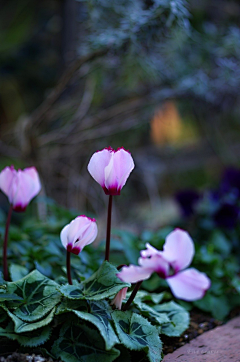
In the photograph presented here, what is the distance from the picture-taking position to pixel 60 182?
235 cm

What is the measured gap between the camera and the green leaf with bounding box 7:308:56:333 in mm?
651

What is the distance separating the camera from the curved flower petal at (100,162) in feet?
2.24

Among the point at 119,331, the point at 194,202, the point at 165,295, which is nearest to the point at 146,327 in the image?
the point at 119,331

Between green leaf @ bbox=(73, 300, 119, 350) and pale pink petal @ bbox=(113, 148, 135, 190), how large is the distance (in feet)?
0.76

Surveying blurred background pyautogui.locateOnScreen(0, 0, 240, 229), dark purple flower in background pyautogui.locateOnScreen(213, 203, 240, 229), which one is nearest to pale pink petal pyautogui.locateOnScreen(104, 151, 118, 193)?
blurred background pyautogui.locateOnScreen(0, 0, 240, 229)

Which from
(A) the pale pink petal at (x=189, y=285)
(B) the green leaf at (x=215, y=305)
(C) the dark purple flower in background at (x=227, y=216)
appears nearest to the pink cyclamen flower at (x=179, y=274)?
(A) the pale pink petal at (x=189, y=285)

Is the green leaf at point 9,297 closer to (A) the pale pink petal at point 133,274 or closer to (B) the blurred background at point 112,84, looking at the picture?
(A) the pale pink petal at point 133,274

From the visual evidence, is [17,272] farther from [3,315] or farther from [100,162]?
[100,162]

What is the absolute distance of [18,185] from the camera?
33.1 inches

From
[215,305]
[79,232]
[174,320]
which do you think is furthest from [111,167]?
[215,305]

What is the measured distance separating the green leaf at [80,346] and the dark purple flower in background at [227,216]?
3.85 ft

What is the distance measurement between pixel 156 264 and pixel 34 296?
0.25m

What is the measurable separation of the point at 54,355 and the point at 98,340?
8 cm

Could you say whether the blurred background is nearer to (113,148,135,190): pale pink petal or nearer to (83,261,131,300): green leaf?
(113,148,135,190): pale pink petal
